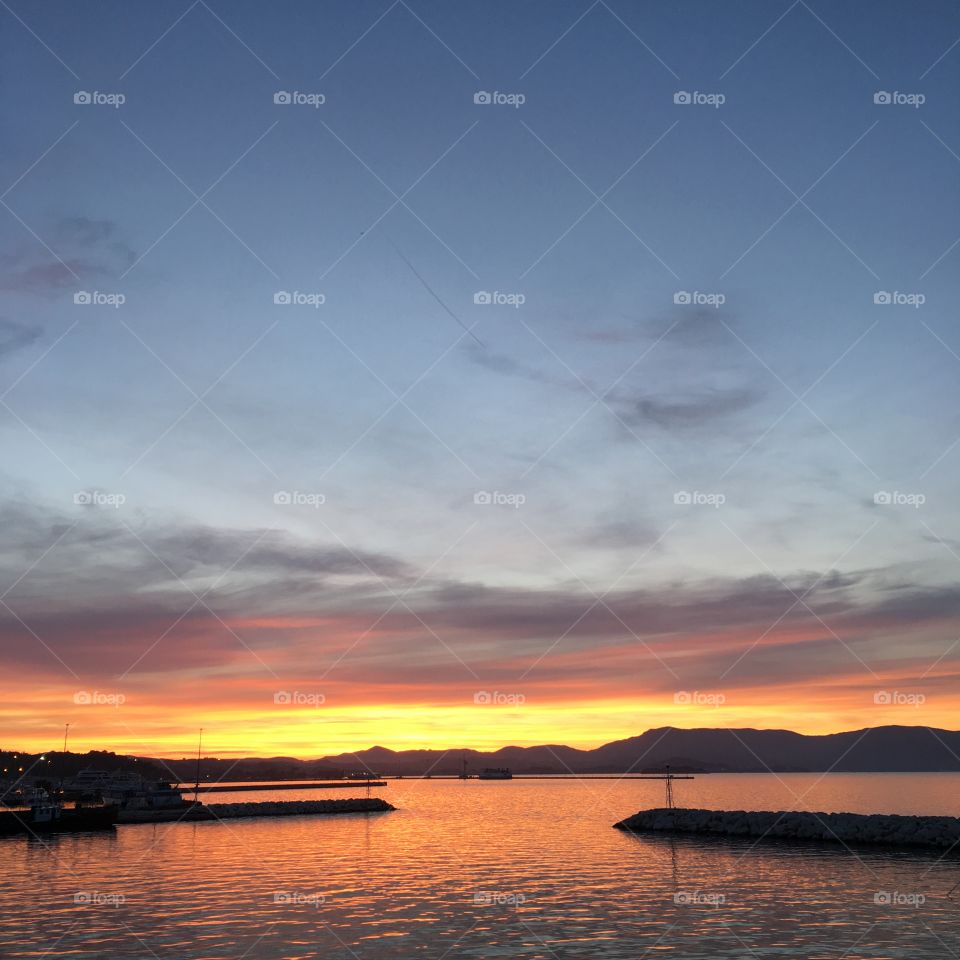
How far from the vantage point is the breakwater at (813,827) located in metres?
77.3

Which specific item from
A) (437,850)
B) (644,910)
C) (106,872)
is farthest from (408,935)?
(437,850)

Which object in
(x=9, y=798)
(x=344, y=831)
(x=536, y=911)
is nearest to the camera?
(x=536, y=911)

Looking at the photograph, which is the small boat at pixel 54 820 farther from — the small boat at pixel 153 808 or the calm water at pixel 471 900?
the calm water at pixel 471 900

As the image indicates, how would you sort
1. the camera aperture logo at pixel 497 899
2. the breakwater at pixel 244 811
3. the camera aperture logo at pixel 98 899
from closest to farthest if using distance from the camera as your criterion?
the camera aperture logo at pixel 497 899
the camera aperture logo at pixel 98 899
the breakwater at pixel 244 811

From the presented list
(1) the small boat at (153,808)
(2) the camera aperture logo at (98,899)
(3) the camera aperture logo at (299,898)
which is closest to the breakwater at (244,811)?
(1) the small boat at (153,808)

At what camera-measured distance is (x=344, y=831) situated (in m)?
107

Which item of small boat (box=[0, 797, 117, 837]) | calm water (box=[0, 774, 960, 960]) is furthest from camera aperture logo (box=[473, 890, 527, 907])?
small boat (box=[0, 797, 117, 837])

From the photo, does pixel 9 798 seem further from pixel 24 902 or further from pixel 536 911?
pixel 536 911

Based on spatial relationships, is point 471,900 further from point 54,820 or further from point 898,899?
point 54,820

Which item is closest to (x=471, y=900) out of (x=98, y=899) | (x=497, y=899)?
(x=497, y=899)

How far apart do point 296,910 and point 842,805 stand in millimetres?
158411

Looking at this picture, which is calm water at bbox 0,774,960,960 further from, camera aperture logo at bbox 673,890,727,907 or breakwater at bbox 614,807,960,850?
breakwater at bbox 614,807,960,850

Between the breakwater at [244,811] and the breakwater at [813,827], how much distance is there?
60.3 m

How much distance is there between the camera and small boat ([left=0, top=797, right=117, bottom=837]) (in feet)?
316
